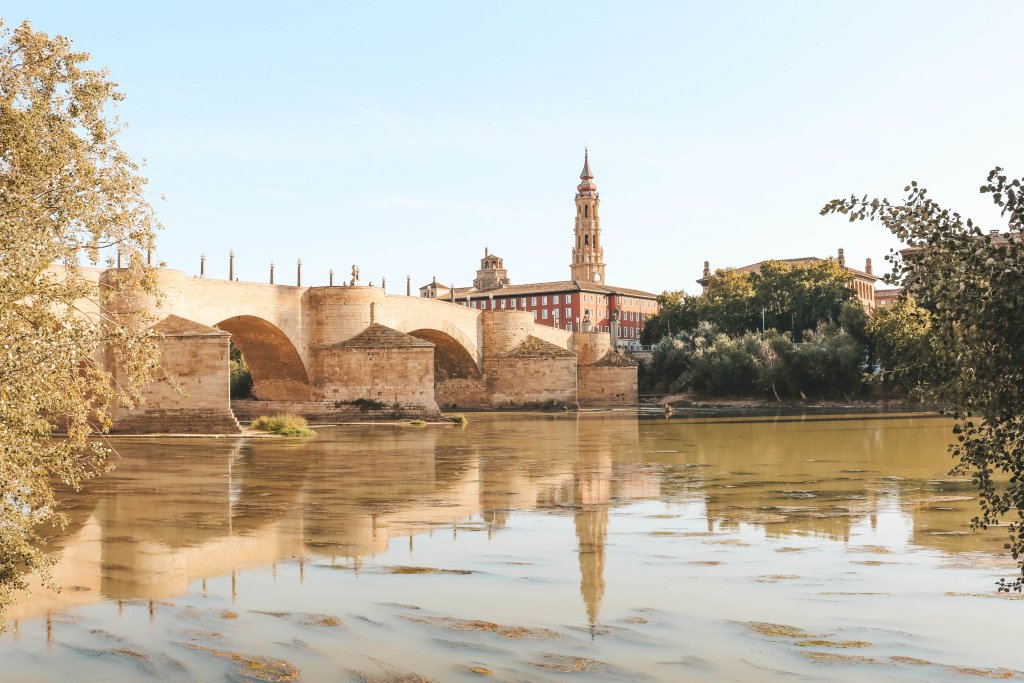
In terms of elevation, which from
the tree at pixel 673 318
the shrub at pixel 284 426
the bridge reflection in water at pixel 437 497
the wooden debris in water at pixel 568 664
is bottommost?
the wooden debris in water at pixel 568 664

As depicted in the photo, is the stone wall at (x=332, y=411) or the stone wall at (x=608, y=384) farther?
the stone wall at (x=608, y=384)

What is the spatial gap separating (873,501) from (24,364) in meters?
11.2

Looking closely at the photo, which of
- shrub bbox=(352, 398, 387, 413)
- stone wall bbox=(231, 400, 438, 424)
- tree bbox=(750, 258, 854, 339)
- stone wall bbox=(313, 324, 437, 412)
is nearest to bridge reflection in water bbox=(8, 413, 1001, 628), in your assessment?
stone wall bbox=(231, 400, 438, 424)

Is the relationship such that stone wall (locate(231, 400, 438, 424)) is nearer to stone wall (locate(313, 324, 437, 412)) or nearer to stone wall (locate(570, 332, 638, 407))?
stone wall (locate(313, 324, 437, 412))

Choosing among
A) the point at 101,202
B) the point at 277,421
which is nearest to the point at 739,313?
the point at 277,421

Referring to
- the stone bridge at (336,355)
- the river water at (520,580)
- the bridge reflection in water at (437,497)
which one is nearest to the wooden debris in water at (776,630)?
the river water at (520,580)

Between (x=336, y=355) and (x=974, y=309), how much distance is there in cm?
3405

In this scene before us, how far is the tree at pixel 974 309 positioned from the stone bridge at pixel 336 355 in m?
21.7

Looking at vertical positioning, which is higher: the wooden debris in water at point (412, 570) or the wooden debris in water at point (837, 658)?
the wooden debris in water at point (412, 570)

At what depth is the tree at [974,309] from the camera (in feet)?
15.6

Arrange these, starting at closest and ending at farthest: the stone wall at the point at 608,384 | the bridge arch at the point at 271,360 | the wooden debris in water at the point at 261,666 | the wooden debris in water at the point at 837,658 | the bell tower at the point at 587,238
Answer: the wooden debris in water at the point at 261,666 < the wooden debris in water at the point at 837,658 < the bridge arch at the point at 271,360 < the stone wall at the point at 608,384 < the bell tower at the point at 587,238

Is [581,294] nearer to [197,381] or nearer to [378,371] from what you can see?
[378,371]

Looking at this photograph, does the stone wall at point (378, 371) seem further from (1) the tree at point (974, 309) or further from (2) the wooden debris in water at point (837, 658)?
(1) the tree at point (974, 309)

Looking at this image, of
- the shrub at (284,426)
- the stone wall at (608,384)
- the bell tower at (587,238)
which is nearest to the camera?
the shrub at (284,426)
